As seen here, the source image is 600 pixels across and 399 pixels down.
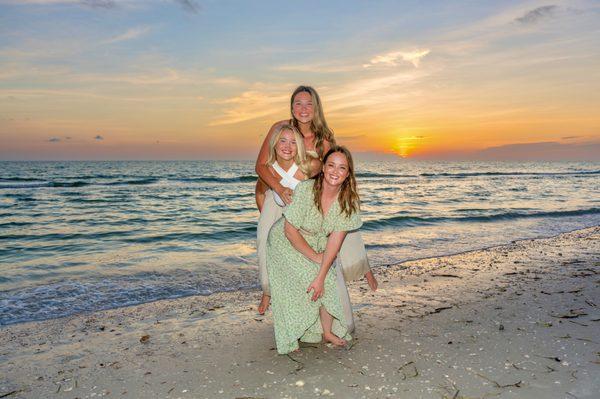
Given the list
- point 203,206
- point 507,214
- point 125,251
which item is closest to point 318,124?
point 125,251

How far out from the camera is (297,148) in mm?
4699

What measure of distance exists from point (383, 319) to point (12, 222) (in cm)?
1521

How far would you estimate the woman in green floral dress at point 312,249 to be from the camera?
159 inches

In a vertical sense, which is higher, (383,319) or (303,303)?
(303,303)

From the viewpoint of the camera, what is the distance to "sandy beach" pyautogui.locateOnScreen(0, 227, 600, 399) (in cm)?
340

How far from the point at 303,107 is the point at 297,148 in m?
0.52

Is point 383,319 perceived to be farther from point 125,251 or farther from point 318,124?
point 125,251

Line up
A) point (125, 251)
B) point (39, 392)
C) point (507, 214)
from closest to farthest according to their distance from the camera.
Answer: point (39, 392) < point (125, 251) < point (507, 214)

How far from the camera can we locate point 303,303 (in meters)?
4.18

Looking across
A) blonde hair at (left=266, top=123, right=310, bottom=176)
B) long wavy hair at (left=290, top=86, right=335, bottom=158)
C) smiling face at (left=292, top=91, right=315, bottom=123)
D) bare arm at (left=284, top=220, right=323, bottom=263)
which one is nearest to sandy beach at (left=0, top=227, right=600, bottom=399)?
bare arm at (left=284, top=220, right=323, bottom=263)

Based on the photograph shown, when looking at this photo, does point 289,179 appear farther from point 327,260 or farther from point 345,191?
point 327,260

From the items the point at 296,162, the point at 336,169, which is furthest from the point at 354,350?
the point at 296,162

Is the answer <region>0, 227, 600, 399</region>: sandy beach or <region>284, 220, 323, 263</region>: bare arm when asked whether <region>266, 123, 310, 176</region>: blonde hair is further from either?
<region>0, 227, 600, 399</region>: sandy beach

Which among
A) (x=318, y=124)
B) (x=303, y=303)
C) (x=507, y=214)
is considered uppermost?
(x=318, y=124)
